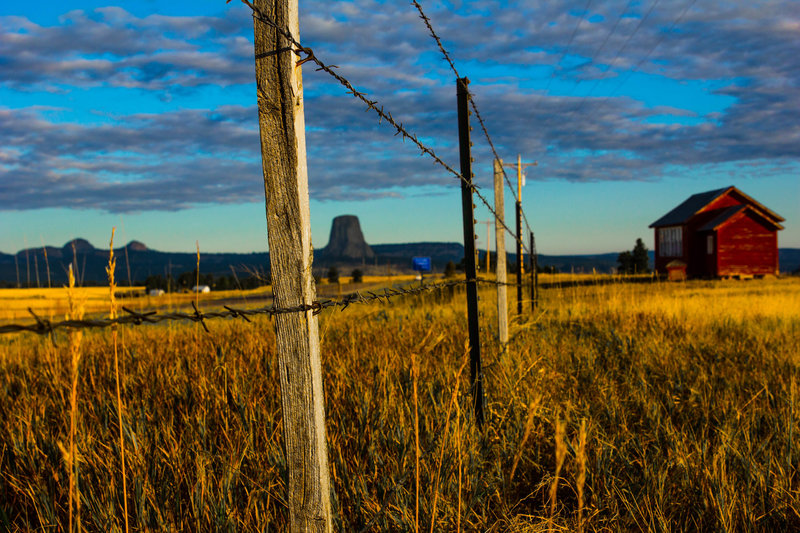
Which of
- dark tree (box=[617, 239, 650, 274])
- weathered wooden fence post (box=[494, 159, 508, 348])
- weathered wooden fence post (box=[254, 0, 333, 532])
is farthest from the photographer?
dark tree (box=[617, 239, 650, 274])

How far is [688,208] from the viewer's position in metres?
36.9

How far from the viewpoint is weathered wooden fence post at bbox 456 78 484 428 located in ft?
12.2

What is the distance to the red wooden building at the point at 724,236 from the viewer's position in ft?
106

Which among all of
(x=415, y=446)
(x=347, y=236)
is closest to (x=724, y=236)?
(x=415, y=446)

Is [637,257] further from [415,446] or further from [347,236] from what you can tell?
[347,236]

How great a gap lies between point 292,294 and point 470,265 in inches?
95.5

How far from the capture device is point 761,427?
4219mm

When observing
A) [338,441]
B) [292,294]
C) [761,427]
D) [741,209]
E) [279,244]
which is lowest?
[761,427]

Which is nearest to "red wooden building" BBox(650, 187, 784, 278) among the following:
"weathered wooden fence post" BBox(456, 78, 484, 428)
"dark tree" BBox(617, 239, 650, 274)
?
"dark tree" BBox(617, 239, 650, 274)

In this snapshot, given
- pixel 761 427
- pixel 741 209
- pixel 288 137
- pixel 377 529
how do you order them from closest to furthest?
pixel 288 137
pixel 377 529
pixel 761 427
pixel 741 209

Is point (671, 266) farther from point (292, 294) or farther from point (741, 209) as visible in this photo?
point (292, 294)

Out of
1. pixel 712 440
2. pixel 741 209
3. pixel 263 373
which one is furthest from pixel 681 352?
pixel 741 209

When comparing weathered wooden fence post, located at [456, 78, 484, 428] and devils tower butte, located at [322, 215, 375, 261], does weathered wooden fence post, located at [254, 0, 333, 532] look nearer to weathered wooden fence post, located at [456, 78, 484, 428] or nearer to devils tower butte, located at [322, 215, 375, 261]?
weathered wooden fence post, located at [456, 78, 484, 428]

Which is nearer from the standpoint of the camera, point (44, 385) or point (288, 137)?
point (288, 137)
